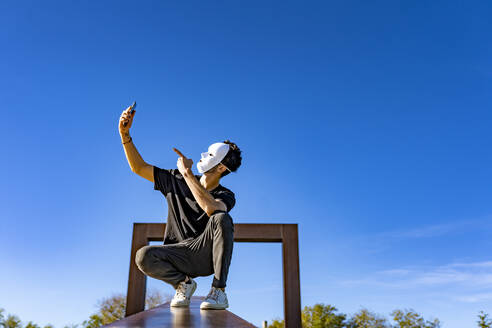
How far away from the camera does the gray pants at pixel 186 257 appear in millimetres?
2021

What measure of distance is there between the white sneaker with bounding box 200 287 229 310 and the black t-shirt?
0.39 metres

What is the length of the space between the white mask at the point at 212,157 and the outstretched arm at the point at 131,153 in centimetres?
33

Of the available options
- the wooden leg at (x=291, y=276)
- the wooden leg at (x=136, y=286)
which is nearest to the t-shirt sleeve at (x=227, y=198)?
the wooden leg at (x=291, y=276)

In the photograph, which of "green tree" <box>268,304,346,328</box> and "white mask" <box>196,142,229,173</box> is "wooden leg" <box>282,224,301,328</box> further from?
"green tree" <box>268,304,346,328</box>

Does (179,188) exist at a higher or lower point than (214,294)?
higher

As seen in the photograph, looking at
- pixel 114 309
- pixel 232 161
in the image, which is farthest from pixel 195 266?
pixel 114 309

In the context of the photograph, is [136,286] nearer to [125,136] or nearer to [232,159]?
[125,136]

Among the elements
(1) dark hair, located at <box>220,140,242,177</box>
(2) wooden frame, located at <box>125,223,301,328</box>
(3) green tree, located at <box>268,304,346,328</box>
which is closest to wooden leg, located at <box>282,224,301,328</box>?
(2) wooden frame, located at <box>125,223,301,328</box>

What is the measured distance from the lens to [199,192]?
80.0 inches

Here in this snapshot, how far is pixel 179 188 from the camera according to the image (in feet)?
7.77

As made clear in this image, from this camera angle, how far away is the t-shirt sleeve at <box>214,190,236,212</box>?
222 centimetres

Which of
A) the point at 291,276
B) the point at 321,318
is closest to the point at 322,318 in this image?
the point at 321,318

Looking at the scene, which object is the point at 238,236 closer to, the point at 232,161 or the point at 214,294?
the point at 232,161

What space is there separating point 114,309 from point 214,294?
38.4 ft
